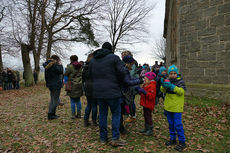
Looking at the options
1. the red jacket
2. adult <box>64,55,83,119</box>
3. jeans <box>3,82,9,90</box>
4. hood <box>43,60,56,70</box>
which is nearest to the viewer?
the red jacket

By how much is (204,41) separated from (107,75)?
576 cm

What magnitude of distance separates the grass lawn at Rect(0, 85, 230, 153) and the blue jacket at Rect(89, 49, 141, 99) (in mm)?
1128

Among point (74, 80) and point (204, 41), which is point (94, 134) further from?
point (204, 41)

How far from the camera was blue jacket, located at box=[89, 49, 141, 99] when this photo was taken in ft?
10.3

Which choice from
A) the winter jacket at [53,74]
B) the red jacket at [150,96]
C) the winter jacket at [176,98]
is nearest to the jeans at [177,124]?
the winter jacket at [176,98]

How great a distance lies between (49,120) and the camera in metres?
5.13

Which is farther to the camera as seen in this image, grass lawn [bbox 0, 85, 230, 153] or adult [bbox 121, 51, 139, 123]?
adult [bbox 121, 51, 139, 123]

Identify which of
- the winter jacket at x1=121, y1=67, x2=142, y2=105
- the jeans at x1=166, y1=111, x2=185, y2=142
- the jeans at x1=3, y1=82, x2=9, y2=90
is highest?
the winter jacket at x1=121, y1=67, x2=142, y2=105

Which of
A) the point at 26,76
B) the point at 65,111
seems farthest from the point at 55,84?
the point at 26,76

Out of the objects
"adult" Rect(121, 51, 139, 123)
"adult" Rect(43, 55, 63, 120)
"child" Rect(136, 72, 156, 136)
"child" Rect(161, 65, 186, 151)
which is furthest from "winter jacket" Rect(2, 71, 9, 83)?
"child" Rect(161, 65, 186, 151)

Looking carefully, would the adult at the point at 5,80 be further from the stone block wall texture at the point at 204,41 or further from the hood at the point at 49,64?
the stone block wall texture at the point at 204,41

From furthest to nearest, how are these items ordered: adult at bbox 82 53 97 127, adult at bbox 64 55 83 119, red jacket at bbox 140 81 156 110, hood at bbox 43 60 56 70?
adult at bbox 64 55 83 119
hood at bbox 43 60 56 70
adult at bbox 82 53 97 127
red jacket at bbox 140 81 156 110

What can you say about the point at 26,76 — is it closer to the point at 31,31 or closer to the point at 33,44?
the point at 33,44

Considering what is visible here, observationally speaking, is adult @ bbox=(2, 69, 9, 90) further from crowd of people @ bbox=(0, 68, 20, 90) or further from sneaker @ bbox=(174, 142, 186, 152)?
sneaker @ bbox=(174, 142, 186, 152)
